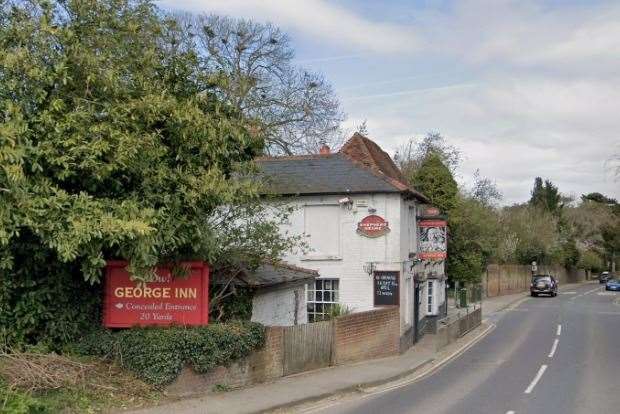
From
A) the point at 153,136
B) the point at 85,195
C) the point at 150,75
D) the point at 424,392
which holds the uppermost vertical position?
the point at 150,75

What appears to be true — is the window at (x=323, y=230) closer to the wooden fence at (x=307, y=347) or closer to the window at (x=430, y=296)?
the wooden fence at (x=307, y=347)

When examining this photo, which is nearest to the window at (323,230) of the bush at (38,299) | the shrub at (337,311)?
the shrub at (337,311)

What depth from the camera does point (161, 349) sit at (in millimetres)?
11789

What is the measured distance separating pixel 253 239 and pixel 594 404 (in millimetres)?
7482

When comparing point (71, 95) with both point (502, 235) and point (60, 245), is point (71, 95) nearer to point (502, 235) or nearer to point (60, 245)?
point (60, 245)

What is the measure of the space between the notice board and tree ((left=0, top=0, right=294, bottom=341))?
1110 cm

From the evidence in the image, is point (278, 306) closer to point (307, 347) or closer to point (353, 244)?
point (307, 347)

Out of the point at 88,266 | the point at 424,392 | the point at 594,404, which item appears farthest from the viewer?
the point at 424,392

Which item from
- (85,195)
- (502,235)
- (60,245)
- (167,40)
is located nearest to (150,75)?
(167,40)

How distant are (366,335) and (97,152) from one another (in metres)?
11.1

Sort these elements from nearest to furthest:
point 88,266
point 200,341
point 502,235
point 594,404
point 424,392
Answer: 1. point 88,266
2. point 200,341
3. point 594,404
4. point 424,392
5. point 502,235

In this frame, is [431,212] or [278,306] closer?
[278,306]

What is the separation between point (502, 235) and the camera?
63.5 m

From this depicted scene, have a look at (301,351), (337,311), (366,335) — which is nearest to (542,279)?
(337,311)
